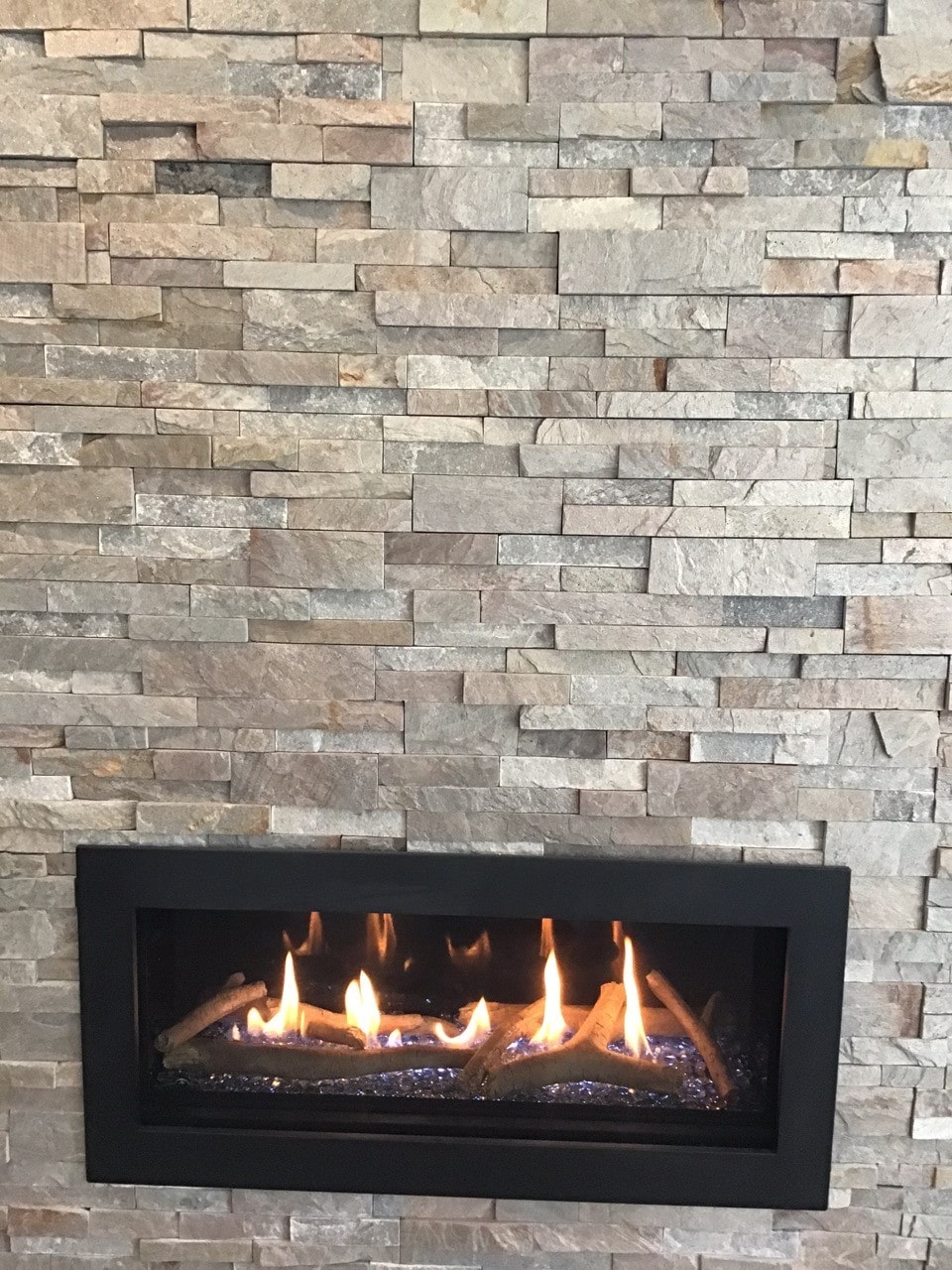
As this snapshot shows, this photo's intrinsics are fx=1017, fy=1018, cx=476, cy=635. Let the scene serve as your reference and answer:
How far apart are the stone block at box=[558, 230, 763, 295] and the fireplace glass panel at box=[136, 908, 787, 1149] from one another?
2.77ft

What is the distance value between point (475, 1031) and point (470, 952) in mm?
114

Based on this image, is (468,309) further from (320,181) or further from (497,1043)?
(497,1043)

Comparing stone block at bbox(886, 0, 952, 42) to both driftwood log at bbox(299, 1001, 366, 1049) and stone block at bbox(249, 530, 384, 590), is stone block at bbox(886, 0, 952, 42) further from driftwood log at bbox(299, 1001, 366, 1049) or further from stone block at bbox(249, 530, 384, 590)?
driftwood log at bbox(299, 1001, 366, 1049)

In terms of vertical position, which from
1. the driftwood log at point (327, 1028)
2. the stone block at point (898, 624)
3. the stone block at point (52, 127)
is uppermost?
the stone block at point (52, 127)

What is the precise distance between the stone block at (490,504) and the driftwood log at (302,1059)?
74 cm

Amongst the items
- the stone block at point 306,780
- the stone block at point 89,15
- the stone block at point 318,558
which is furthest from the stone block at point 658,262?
the stone block at point 306,780

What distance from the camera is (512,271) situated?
125 cm

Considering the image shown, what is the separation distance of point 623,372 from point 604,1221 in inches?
45.2

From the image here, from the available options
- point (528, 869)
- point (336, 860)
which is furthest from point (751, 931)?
point (336, 860)

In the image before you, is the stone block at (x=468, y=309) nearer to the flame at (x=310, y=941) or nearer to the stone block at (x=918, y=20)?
the stone block at (x=918, y=20)

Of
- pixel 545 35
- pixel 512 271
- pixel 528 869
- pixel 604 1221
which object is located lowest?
pixel 604 1221

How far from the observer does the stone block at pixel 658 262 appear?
123 cm

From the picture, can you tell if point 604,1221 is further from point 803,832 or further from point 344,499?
point 344,499

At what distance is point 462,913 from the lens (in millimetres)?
1352
